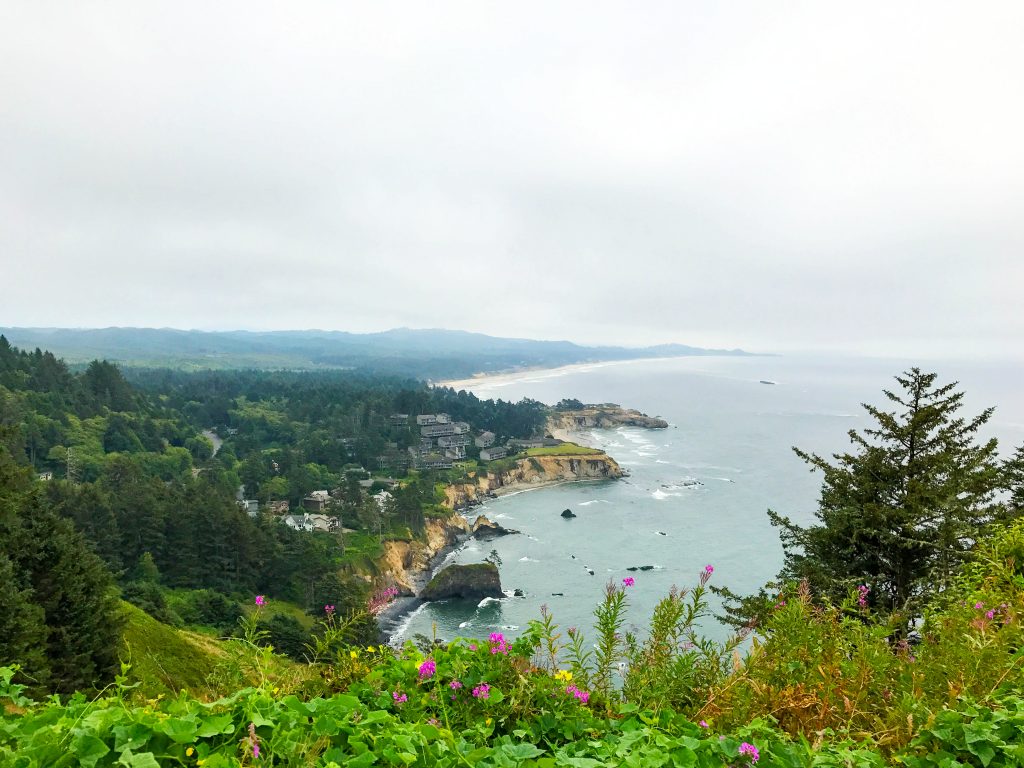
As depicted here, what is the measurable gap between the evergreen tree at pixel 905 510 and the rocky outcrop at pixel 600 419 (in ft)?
313

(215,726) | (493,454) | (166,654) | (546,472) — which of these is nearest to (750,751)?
(215,726)

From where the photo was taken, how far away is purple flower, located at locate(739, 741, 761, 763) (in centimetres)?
251

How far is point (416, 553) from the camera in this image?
45.9 m

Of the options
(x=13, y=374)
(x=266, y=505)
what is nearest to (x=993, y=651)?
(x=266, y=505)

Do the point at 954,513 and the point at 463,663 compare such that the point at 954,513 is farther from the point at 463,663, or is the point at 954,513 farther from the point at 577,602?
the point at 577,602

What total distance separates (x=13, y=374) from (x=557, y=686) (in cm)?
9053

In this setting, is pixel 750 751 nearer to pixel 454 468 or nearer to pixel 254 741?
pixel 254 741

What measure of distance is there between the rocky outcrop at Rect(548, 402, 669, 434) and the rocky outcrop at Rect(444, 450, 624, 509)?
33061mm

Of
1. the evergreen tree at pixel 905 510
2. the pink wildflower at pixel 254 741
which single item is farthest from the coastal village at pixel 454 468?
the pink wildflower at pixel 254 741

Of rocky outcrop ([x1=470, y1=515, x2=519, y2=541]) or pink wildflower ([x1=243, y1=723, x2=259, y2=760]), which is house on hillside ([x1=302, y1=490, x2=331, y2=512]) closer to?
rocky outcrop ([x1=470, y1=515, x2=519, y2=541])

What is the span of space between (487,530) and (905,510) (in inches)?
1736

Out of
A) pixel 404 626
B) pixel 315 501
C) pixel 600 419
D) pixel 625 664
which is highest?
pixel 625 664

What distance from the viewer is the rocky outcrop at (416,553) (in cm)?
4169

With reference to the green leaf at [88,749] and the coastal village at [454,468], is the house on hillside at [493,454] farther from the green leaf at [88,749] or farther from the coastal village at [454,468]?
the green leaf at [88,749]
